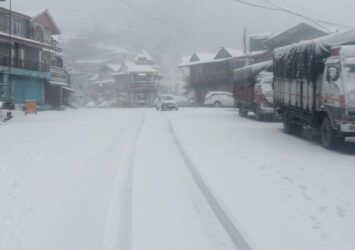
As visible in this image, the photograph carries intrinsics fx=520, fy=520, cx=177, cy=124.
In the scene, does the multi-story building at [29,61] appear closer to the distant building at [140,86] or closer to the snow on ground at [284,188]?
the distant building at [140,86]

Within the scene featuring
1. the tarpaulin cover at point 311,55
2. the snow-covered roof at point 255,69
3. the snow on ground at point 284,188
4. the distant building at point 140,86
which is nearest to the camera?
the snow on ground at point 284,188

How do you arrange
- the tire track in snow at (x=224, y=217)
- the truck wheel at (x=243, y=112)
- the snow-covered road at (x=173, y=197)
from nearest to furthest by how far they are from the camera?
the tire track in snow at (x=224, y=217) < the snow-covered road at (x=173, y=197) < the truck wheel at (x=243, y=112)

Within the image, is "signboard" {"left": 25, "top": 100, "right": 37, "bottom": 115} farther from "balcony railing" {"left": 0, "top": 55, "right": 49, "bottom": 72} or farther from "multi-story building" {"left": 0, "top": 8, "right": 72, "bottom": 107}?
"balcony railing" {"left": 0, "top": 55, "right": 49, "bottom": 72}

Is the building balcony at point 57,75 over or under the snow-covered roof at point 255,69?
over

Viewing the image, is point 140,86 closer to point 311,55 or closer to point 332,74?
point 311,55

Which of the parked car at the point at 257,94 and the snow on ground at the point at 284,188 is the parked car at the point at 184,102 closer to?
the parked car at the point at 257,94

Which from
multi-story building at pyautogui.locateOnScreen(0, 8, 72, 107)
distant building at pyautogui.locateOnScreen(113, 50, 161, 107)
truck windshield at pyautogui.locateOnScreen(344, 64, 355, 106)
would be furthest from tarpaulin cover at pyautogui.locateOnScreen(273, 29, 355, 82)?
distant building at pyautogui.locateOnScreen(113, 50, 161, 107)

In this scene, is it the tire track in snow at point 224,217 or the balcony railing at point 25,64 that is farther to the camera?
the balcony railing at point 25,64

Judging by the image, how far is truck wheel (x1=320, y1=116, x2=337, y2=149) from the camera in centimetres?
1535

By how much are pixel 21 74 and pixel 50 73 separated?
692cm

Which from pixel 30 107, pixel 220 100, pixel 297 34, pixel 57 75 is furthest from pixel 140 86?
pixel 30 107

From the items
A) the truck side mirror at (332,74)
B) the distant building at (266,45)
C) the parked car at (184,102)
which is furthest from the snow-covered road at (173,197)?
the parked car at (184,102)

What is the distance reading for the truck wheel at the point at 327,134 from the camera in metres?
15.3

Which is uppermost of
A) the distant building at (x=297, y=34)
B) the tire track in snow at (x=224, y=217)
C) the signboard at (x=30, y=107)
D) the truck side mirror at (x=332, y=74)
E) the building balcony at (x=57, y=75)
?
the distant building at (x=297, y=34)
